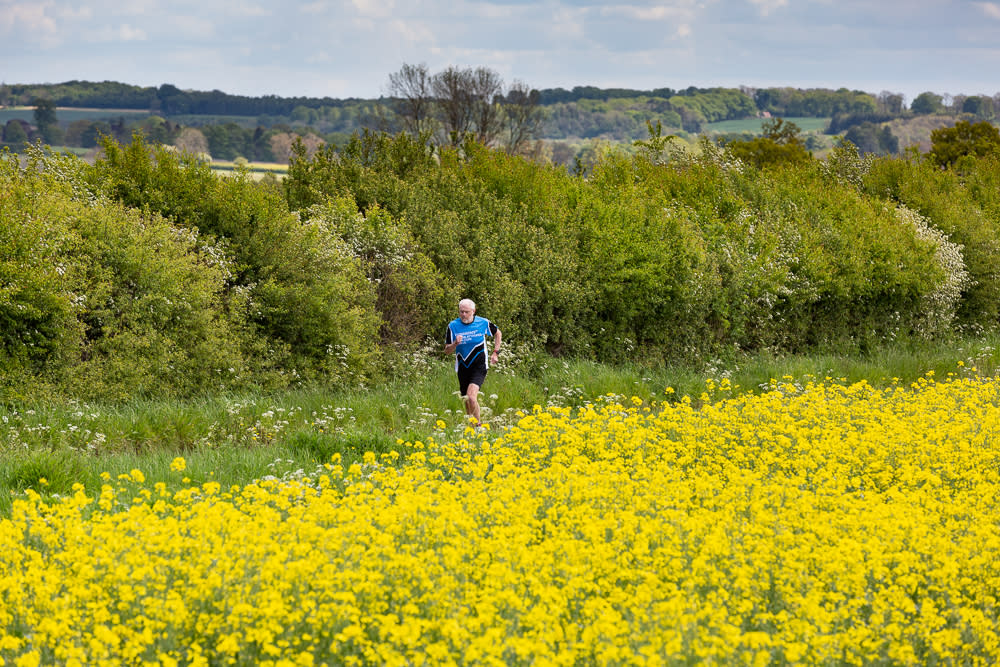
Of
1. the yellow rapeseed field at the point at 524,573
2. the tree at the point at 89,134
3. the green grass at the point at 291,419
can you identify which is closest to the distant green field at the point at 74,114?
the tree at the point at 89,134

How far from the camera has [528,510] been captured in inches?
255

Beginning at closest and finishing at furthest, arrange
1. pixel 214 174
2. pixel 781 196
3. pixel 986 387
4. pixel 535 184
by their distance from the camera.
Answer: pixel 986 387, pixel 214 174, pixel 535 184, pixel 781 196

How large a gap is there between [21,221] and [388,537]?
7.81 metres

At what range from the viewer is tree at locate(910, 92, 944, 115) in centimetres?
10476

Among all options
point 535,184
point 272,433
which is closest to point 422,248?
point 535,184

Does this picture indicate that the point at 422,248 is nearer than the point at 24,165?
No

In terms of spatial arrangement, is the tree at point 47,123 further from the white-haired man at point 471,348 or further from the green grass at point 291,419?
the white-haired man at point 471,348

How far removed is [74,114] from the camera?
8225cm

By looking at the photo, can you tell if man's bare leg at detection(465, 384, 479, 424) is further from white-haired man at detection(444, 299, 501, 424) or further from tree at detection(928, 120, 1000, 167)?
tree at detection(928, 120, 1000, 167)

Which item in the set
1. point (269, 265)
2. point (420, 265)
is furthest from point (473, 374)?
point (269, 265)

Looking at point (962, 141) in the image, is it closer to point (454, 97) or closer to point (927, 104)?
point (454, 97)

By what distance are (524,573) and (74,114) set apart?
88438mm

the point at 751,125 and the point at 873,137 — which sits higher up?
the point at 751,125

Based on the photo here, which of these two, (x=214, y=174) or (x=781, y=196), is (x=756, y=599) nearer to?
(x=214, y=174)
